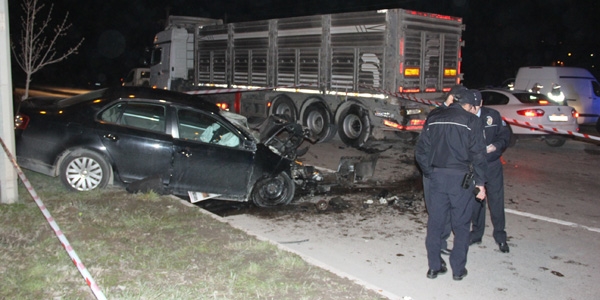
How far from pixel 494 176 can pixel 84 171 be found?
17.0 ft

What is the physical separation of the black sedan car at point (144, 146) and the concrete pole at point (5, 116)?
652mm

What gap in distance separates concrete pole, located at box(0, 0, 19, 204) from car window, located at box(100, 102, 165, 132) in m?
Answer: 1.17

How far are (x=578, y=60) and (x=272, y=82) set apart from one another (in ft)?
122

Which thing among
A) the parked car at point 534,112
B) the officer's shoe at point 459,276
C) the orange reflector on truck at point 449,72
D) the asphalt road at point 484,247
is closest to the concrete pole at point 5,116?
the asphalt road at point 484,247

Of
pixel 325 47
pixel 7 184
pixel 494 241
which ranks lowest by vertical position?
pixel 494 241

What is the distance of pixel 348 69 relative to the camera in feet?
44.6

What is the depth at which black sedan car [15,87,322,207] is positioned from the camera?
742 centimetres

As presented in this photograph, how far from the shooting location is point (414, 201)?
856 cm

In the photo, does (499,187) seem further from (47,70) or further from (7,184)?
(47,70)

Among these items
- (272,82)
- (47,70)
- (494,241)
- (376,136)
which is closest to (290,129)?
(494,241)

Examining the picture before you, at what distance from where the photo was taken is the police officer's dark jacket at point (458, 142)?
5.06 meters

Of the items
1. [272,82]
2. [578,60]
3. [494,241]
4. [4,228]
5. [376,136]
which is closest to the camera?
[4,228]

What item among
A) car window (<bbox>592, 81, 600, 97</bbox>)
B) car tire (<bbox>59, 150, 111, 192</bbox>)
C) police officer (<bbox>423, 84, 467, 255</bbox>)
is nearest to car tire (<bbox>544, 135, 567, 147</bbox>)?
car window (<bbox>592, 81, 600, 97</bbox>)

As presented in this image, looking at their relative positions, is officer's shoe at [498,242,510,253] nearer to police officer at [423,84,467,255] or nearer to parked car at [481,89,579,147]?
police officer at [423,84,467,255]
